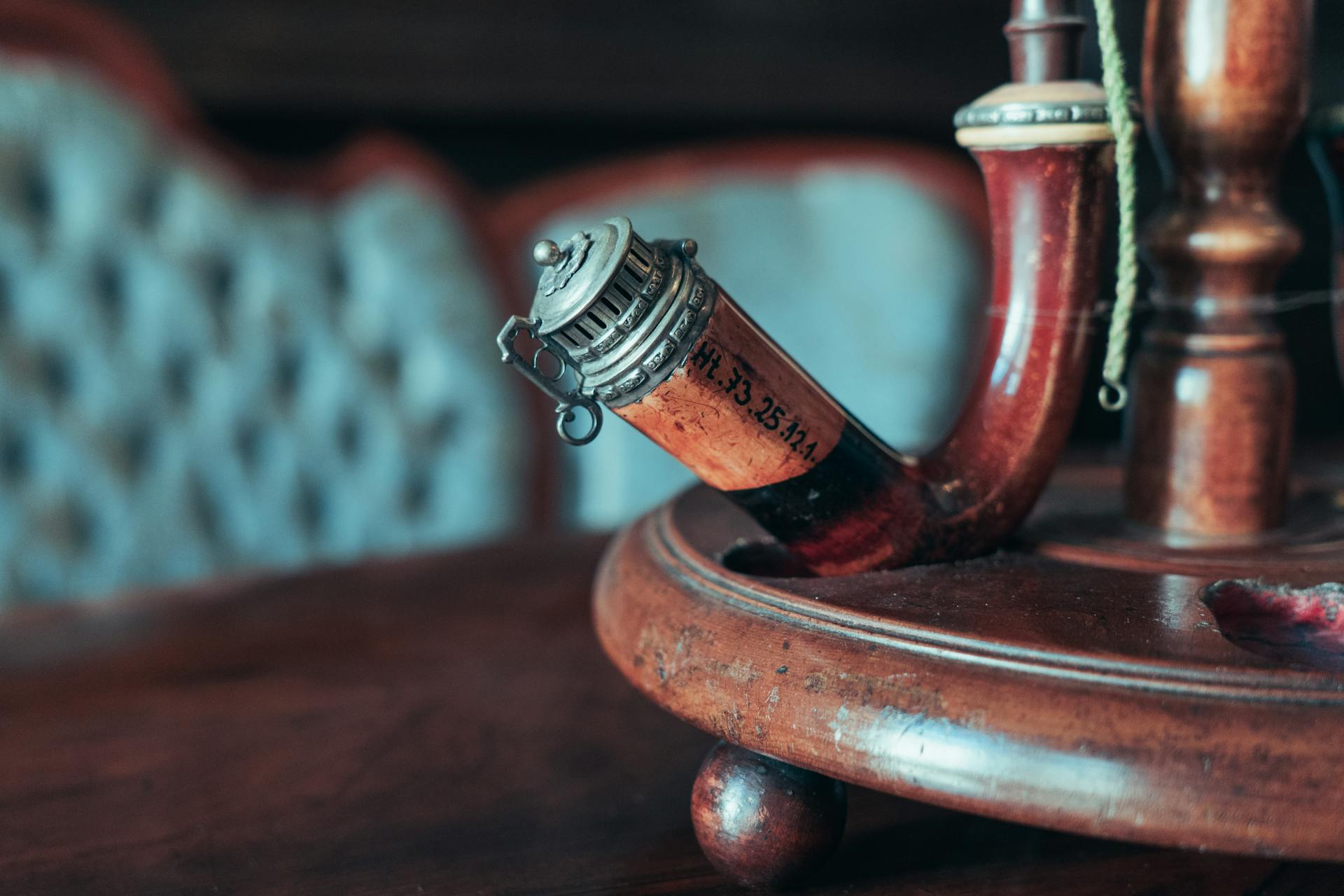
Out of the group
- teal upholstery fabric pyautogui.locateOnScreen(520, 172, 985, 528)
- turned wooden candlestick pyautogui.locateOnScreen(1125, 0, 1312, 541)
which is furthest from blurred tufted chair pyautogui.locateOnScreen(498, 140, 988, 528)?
turned wooden candlestick pyautogui.locateOnScreen(1125, 0, 1312, 541)

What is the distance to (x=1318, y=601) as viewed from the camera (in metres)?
0.52

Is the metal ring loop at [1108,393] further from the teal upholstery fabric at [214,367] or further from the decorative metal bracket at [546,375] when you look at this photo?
the teal upholstery fabric at [214,367]

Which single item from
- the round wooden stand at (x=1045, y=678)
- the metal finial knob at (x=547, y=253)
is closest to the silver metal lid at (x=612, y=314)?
the metal finial knob at (x=547, y=253)

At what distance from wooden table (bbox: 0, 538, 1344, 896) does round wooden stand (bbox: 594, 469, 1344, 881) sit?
93 mm

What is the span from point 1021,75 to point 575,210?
1141 mm

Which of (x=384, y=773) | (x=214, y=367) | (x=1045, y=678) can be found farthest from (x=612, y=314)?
(x=214, y=367)

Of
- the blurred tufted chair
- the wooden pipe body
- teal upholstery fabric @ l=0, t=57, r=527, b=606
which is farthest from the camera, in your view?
the blurred tufted chair

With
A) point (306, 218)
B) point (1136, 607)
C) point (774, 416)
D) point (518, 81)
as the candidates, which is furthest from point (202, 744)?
point (518, 81)

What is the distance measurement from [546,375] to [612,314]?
0.04 m

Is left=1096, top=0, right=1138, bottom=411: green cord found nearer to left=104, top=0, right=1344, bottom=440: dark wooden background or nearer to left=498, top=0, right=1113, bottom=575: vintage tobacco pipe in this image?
left=498, top=0, right=1113, bottom=575: vintage tobacco pipe

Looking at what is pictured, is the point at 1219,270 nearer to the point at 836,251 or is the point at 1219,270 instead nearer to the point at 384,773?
the point at 384,773

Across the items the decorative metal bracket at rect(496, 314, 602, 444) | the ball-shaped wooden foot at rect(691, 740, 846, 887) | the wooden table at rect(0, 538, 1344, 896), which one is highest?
the decorative metal bracket at rect(496, 314, 602, 444)

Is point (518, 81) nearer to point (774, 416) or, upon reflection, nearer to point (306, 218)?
point (306, 218)

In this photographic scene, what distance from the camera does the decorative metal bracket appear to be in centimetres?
47
